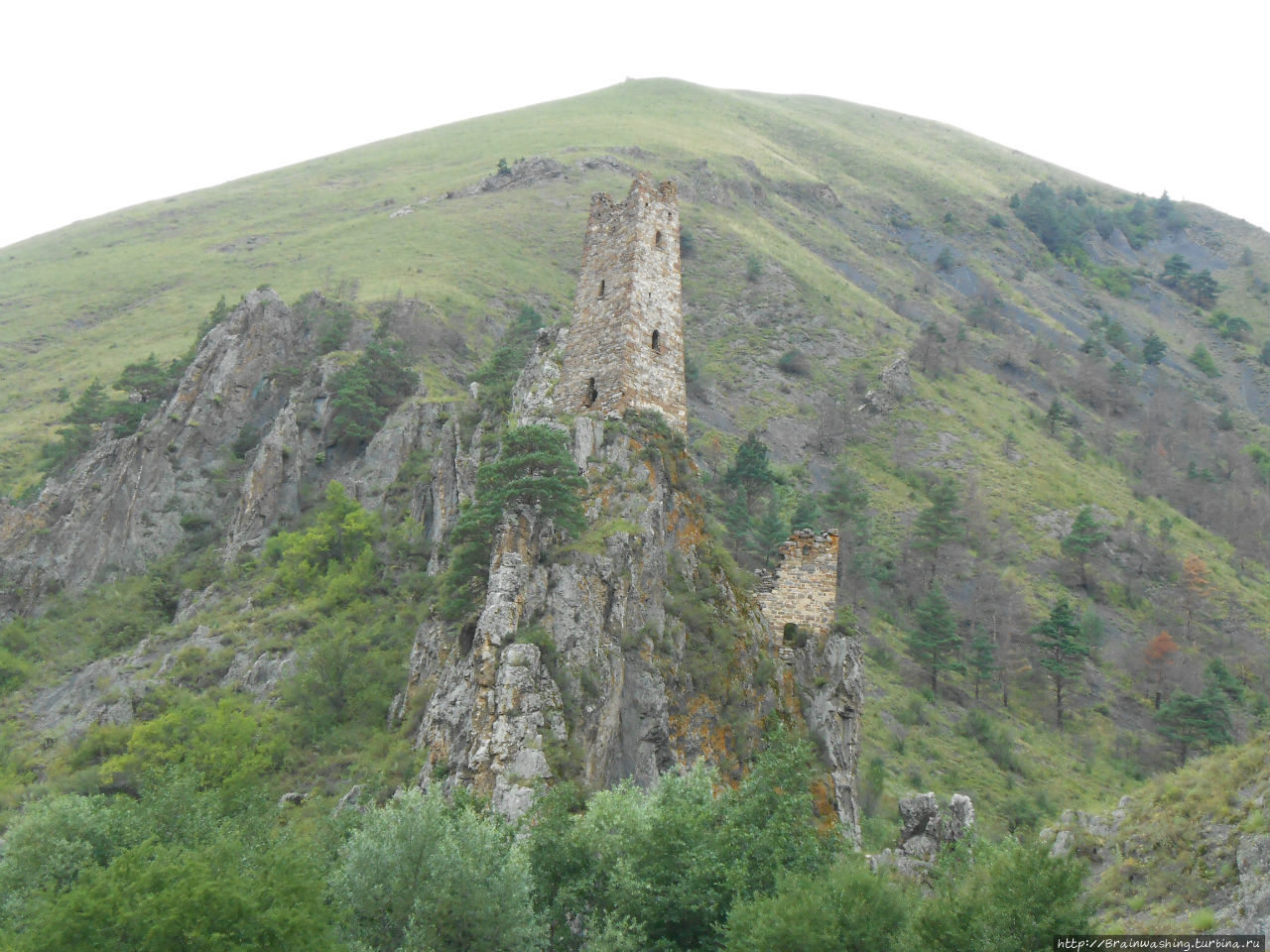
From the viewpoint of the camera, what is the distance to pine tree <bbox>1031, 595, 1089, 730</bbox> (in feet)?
151

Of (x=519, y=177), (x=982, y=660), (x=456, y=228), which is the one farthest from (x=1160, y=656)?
(x=519, y=177)

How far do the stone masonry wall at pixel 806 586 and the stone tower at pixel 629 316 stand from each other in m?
5.47

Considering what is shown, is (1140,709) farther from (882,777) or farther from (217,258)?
(217,258)

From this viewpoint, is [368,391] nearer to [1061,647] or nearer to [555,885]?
[555,885]

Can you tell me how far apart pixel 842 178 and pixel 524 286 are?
72.1 meters

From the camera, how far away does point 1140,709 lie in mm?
45531

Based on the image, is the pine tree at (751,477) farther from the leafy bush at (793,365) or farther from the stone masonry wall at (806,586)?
the stone masonry wall at (806,586)

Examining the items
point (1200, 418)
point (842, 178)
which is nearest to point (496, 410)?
point (1200, 418)

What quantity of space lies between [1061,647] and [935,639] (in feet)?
22.2

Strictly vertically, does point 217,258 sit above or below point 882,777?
above

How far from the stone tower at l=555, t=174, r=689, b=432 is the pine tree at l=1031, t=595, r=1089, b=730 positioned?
26783mm

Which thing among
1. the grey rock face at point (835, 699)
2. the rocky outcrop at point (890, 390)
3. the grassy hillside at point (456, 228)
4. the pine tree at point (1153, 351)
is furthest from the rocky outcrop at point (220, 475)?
the pine tree at point (1153, 351)

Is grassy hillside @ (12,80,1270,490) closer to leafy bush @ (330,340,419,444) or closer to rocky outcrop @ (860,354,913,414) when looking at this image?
rocky outcrop @ (860,354,913,414)

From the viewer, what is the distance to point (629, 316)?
1195 inches
